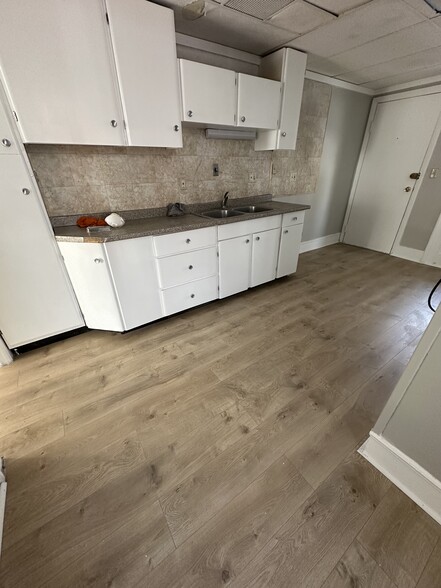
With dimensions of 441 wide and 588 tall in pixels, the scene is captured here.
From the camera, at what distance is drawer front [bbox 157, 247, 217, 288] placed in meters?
2.06

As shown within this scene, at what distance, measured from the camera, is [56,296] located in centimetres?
189

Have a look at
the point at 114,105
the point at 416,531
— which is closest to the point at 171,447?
the point at 416,531

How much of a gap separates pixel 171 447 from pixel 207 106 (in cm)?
250

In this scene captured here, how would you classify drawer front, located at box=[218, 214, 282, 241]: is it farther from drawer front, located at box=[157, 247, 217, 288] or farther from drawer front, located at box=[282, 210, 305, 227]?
Answer: drawer front, located at box=[157, 247, 217, 288]

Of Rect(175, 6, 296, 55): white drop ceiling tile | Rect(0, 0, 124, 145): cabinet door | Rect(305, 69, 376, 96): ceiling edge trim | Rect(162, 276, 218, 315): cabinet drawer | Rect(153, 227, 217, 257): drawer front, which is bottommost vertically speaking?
Rect(162, 276, 218, 315): cabinet drawer

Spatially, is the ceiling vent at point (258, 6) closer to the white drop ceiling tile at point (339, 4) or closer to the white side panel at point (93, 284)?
the white drop ceiling tile at point (339, 4)

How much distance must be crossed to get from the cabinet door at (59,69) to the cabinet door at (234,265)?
4.31 feet

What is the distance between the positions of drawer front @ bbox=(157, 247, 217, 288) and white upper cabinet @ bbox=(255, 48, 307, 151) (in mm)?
1440

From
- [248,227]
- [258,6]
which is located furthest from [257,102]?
[248,227]

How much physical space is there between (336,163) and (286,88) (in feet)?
5.96

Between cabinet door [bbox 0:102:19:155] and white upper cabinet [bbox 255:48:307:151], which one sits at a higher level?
white upper cabinet [bbox 255:48:307:151]

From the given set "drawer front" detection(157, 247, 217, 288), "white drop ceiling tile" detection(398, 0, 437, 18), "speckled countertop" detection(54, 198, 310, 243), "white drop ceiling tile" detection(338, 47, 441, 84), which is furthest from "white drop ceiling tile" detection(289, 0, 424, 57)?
"drawer front" detection(157, 247, 217, 288)

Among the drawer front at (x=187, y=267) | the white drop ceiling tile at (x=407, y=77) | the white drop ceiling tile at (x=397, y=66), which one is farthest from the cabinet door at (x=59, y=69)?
the white drop ceiling tile at (x=407, y=77)

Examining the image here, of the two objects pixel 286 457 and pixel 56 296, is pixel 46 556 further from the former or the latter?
pixel 56 296
